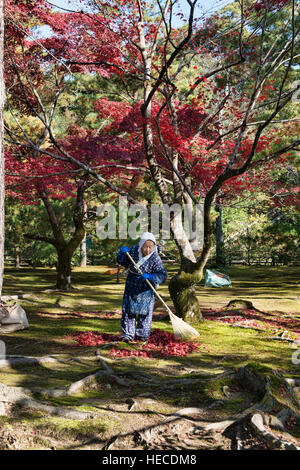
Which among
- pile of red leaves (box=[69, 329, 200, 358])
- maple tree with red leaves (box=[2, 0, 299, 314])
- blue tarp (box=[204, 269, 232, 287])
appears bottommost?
pile of red leaves (box=[69, 329, 200, 358])

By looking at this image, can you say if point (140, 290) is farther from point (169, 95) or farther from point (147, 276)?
point (169, 95)

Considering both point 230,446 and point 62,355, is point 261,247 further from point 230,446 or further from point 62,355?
point 230,446

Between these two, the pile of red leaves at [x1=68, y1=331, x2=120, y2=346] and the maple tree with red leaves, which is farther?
the maple tree with red leaves

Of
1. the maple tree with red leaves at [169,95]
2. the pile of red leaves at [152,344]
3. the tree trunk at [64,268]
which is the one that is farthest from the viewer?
the tree trunk at [64,268]

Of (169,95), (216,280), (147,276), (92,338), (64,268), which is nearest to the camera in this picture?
(147,276)

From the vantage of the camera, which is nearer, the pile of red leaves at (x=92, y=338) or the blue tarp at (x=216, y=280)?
the pile of red leaves at (x=92, y=338)

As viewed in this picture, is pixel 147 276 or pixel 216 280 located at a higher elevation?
pixel 147 276

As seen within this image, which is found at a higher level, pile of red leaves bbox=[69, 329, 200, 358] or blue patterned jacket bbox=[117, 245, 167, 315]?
blue patterned jacket bbox=[117, 245, 167, 315]

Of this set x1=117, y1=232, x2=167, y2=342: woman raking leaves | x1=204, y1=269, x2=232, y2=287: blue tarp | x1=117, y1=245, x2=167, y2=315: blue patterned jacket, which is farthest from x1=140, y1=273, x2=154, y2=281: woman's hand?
x1=204, y1=269, x2=232, y2=287: blue tarp

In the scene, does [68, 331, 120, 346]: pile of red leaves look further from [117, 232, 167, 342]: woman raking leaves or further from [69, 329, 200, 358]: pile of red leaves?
[117, 232, 167, 342]: woman raking leaves

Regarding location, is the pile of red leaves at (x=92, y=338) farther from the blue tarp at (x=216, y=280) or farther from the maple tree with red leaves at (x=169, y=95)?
the blue tarp at (x=216, y=280)

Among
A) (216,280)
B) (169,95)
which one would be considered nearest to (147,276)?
(169,95)

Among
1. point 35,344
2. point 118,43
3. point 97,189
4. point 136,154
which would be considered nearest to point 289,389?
point 35,344

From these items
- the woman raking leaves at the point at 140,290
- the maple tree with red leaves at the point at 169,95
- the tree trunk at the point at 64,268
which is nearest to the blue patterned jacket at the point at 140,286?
the woman raking leaves at the point at 140,290
